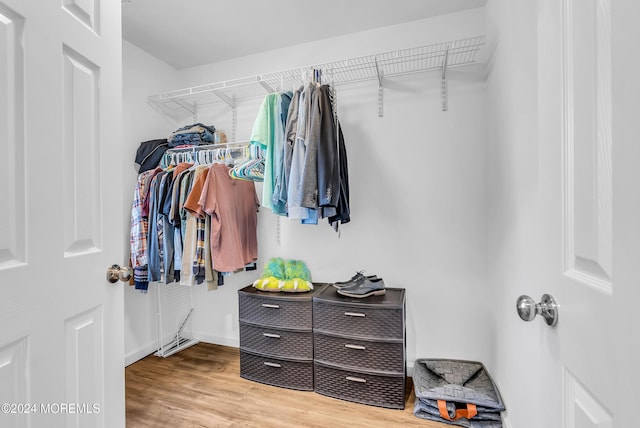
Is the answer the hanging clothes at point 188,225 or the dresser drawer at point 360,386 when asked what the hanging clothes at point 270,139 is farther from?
the dresser drawer at point 360,386

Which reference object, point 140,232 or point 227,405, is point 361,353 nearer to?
point 227,405

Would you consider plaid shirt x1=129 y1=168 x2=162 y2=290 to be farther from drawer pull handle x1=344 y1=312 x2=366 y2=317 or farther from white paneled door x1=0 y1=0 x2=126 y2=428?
drawer pull handle x1=344 y1=312 x2=366 y2=317

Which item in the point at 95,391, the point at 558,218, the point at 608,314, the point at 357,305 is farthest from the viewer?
the point at 357,305

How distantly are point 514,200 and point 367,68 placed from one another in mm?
1339

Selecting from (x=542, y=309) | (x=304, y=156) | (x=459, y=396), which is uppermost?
(x=304, y=156)

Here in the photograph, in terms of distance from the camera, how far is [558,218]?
0.61 m

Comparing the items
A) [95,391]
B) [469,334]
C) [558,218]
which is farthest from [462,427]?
[95,391]

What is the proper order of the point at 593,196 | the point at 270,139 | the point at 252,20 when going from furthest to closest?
the point at 252,20
the point at 270,139
the point at 593,196

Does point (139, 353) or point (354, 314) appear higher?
point (354, 314)

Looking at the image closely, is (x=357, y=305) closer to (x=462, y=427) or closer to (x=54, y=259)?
(x=462, y=427)

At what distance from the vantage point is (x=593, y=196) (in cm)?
49

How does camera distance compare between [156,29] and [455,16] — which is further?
[156,29]

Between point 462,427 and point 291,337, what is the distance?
1094 mm

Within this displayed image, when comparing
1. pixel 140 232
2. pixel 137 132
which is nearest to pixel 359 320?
pixel 140 232
